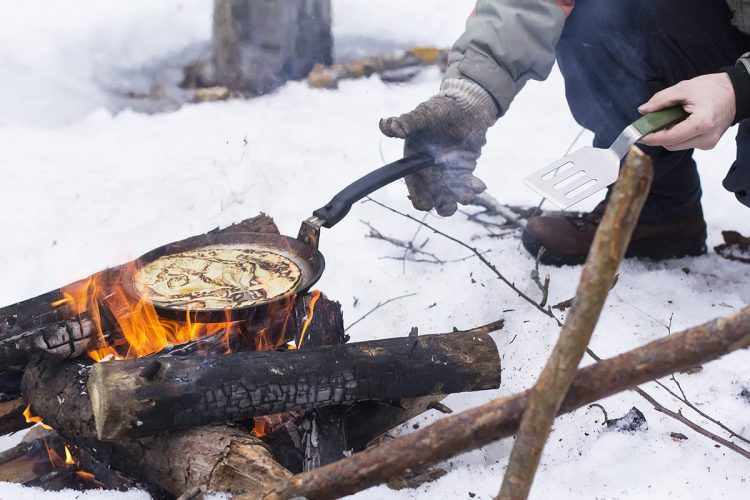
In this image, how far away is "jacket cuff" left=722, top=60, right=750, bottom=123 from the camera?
2.45 metres

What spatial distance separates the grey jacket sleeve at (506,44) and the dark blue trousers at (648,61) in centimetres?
34

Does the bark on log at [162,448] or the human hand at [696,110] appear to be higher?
the human hand at [696,110]

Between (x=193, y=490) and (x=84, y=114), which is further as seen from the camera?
(x=84, y=114)

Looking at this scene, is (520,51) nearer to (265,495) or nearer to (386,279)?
(386,279)

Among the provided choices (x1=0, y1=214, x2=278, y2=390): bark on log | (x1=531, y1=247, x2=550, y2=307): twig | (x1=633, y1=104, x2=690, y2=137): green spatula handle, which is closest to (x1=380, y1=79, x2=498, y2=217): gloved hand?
(x1=531, y1=247, x2=550, y2=307): twig

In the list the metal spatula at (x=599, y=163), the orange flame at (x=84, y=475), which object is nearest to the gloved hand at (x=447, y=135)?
the metal spatula at (x=599, y=163)

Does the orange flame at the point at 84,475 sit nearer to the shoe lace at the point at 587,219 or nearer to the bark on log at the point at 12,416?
the bark on log at the point at 12,416

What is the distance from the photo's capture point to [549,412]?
4.08ft

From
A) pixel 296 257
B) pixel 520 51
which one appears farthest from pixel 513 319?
pixel 520 51

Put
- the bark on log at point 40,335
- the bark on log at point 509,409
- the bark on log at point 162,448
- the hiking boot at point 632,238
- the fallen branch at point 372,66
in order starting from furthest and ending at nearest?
the fallen branch at point 372,66, the hiking boot at point 632,238, the bark on log at point 40,335, the bark on log at point 162,448, the bark on log at point 509,409

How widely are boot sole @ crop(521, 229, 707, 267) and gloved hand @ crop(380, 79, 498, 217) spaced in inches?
27.2

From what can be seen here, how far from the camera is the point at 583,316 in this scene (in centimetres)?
119

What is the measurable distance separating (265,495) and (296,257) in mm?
1447

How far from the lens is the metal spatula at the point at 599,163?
2.27 m
